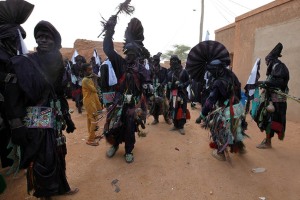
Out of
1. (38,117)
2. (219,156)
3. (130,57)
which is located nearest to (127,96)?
(130,57)

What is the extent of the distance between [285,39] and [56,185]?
8.39 meters

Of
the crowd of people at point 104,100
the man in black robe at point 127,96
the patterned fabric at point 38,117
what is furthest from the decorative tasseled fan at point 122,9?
the patterned fabric at point 38,117

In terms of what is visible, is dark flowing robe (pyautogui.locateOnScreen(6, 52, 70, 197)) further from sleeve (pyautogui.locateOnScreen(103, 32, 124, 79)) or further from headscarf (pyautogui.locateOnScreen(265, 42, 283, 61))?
headscarf (pyautogui.locateOnScreen(265, 42, 283, 61))

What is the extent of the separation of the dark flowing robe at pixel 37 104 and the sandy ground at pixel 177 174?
2.02 ft

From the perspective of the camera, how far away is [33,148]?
2.58 metres

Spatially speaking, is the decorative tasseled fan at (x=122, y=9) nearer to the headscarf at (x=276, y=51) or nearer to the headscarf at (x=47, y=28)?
the headscarf at (x=47, y=28)

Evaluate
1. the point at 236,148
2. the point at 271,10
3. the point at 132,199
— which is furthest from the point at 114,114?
the point at 271,10

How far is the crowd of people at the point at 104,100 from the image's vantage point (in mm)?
2578

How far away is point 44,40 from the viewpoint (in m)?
2.69

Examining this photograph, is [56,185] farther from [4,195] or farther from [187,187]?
[187,187]

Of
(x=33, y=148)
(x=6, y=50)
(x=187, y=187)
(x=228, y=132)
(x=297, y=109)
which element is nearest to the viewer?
(x=33, y=148)

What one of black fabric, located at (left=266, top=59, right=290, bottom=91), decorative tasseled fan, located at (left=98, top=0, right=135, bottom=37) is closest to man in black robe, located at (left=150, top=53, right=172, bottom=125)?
black fabric, located at (left=266, top=59, right=290, bottom=91)

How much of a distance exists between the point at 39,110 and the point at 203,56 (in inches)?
118

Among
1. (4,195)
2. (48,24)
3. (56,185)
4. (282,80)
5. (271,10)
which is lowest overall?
(4,195)
